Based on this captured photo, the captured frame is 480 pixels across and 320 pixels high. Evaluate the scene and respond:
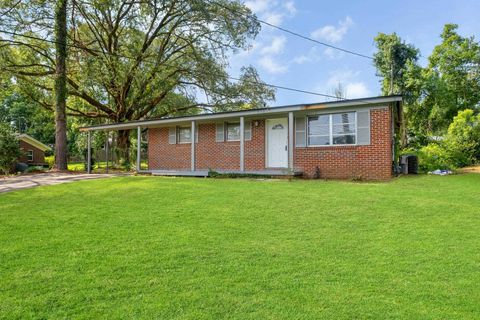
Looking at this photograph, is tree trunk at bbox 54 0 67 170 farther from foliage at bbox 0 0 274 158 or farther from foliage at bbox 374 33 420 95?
foliage at bbox 374 33 420 95

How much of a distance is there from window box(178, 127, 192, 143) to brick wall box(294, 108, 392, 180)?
20.3 feet

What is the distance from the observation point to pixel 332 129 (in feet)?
41.3

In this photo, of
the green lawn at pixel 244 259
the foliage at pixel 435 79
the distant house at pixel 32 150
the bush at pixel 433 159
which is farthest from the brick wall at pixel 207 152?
the distant house at pixel 32 150

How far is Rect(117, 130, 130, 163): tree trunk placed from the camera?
23.0 meters

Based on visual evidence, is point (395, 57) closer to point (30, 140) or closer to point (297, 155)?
point (297, 155)

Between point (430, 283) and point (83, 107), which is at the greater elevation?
point (83, 107)

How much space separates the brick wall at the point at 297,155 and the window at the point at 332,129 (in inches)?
10.9

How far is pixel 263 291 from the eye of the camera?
3240 mm

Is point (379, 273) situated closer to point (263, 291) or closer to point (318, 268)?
point (318, 268)

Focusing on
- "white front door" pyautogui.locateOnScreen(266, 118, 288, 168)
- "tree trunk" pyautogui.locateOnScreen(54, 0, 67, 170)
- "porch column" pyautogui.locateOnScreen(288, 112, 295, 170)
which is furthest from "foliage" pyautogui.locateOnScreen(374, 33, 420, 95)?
"tree trunk" pyautogui.locateOnScreen(54, 0, 67, 170)

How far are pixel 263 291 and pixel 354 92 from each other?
3173 centimetres

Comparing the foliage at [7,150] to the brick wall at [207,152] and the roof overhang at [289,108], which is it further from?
the roof overhang at [289,108]

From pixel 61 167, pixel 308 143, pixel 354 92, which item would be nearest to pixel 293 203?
pixel 308 143

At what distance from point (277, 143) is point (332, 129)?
2.51 m
